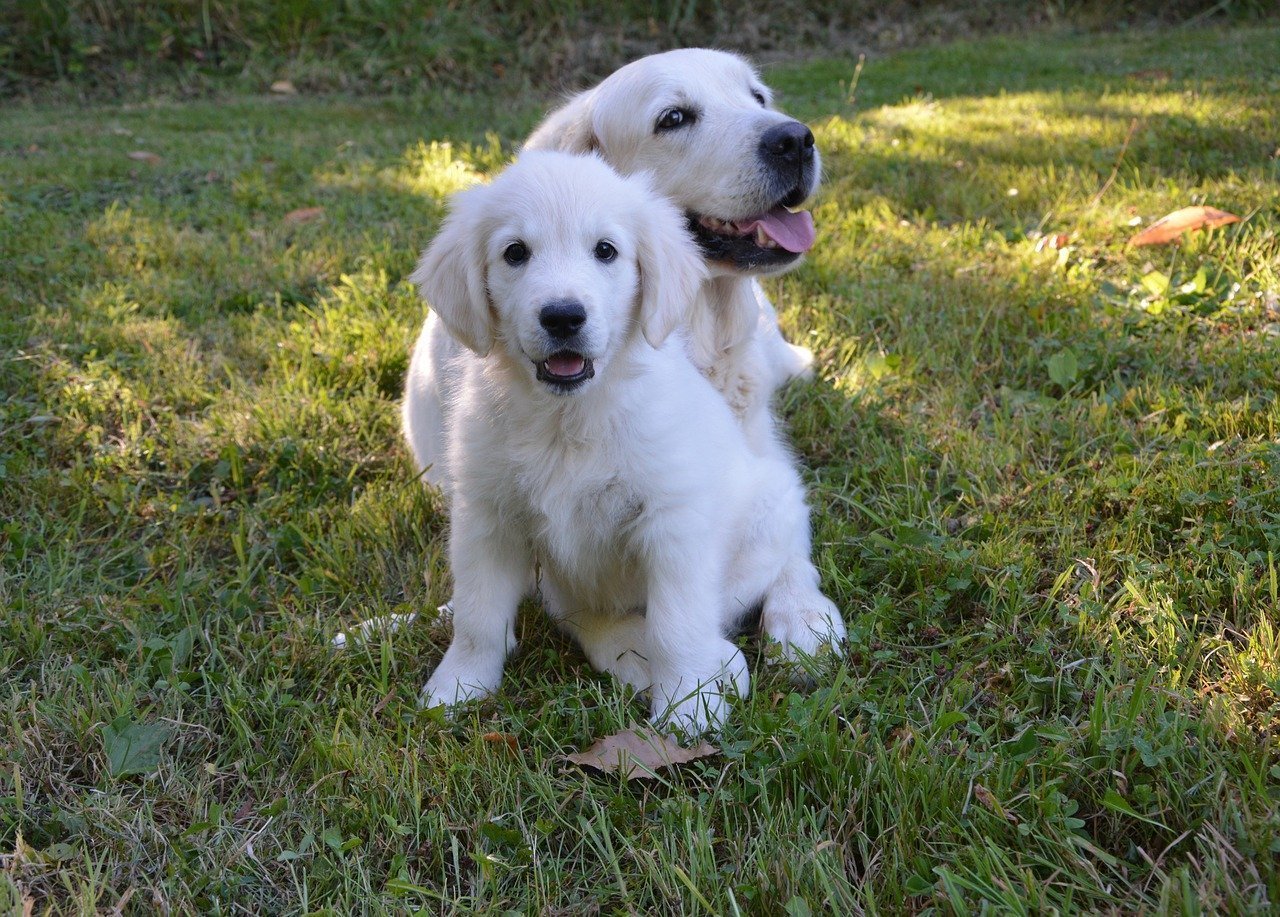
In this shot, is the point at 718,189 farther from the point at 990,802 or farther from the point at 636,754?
the point at 990,802

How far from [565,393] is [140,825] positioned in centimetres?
110

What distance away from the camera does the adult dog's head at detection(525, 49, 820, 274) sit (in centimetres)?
273

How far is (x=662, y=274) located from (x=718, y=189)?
0.58 metres

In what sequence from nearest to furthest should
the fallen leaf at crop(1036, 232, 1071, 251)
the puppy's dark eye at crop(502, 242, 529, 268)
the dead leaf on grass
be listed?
the puppy's dark eye at crop(502, 242, 529, 268) → the fallen leaf at crop(1036, 232, 1071, 251) → the dead leaf on grass

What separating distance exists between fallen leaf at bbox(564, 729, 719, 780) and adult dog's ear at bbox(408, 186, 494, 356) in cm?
87

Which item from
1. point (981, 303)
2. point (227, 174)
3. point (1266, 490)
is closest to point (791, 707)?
point (1266, 490)

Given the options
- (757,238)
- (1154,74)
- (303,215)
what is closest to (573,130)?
(757,238)

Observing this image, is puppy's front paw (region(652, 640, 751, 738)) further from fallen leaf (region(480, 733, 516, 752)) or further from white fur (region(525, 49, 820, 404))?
white fur (region(525, 49, 820, 404))

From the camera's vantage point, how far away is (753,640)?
8.44ft

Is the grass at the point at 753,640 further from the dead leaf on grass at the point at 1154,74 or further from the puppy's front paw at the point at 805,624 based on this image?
the dead leaf on grass at the point at 1154,74

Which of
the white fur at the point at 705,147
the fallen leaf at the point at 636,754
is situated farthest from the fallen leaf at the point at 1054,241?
the fallen leaf at the point at 636,754

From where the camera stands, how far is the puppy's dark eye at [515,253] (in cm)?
226

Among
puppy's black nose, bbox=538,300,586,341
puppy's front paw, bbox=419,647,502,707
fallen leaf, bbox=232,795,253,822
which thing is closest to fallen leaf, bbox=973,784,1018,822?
puppy's front paw, bbox=419,647,502,707

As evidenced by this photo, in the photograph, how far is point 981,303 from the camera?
3.77 m
